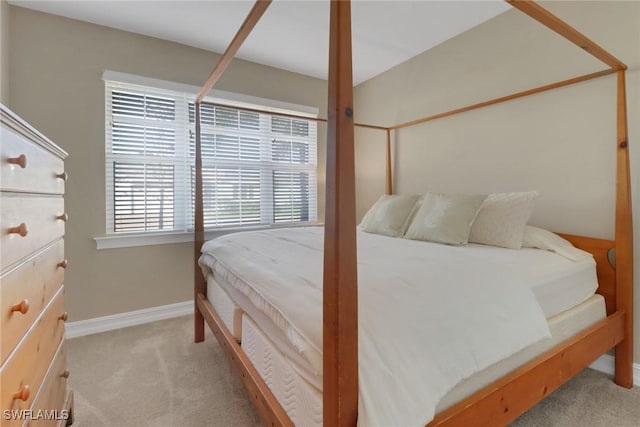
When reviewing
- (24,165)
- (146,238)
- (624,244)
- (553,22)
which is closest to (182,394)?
(24,165)

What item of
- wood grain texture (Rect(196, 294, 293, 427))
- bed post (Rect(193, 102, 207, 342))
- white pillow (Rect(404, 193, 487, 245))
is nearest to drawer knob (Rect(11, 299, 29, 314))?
wood grain texture (Rect(196, 294, 293, 427))

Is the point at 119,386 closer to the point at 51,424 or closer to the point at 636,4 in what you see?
the point at 51,424

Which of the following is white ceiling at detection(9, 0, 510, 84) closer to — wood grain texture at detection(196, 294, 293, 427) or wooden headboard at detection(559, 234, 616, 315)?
wooden headboard at detection(559, 234, 616, 315)

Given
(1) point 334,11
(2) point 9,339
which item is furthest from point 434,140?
(2) point 9,339

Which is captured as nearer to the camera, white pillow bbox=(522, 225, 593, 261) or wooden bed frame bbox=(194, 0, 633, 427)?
wooden bed frame bbox=(194, 0, 633, 427)

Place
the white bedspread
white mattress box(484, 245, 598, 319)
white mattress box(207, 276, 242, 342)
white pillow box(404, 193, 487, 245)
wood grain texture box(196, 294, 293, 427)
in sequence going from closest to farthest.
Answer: the white bedspread < wood grain texture box(196, 294, 293, 427) < white mattress box(484, 245, 598, 319) < white mattress box(207, 276, 242, 342) < white pillow box(404, 193, 487, 245)

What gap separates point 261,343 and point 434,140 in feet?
7.97

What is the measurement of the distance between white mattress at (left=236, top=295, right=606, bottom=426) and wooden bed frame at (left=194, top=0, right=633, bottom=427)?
0.08 feet

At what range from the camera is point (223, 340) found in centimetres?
160

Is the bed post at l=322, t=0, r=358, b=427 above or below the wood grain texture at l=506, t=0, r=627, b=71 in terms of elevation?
below

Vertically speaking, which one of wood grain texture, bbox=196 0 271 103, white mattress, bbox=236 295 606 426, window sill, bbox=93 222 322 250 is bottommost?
white mattress, bbox=236 295 606 426

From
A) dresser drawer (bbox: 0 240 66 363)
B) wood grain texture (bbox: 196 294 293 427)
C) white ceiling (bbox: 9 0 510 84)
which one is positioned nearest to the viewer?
dresser drawer (bbox: 0 240 66 363)

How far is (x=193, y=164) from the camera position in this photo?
2.94 m

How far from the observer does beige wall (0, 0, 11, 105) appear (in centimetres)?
203
